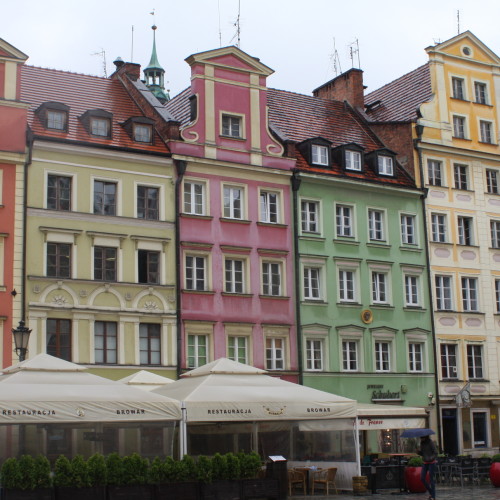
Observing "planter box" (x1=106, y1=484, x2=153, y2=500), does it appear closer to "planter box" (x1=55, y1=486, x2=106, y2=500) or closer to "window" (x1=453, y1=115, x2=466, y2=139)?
"planter box" (x1=55, y1=486, x2=106, y2=500)

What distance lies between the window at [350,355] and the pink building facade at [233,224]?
2.35m

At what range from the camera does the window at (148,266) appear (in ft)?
105

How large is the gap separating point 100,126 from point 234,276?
7121 mm

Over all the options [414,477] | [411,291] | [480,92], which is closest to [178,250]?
[411,291]

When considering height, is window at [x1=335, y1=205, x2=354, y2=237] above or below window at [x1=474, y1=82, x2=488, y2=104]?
below

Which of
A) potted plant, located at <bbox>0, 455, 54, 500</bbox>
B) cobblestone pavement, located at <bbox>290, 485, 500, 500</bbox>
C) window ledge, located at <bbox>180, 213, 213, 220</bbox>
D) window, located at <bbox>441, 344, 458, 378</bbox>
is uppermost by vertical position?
window ledge, located at <bbox>180, 213, 213, 220</bbox>

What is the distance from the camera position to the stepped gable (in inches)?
1476

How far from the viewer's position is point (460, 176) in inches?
1577

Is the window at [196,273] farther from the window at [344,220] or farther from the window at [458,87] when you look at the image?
the window at [458,87]

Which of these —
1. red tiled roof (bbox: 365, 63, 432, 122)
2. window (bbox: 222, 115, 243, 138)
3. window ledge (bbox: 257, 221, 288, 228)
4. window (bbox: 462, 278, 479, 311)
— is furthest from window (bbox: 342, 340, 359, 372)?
red tiled roof (bbox: 365, 63, 432, 122)

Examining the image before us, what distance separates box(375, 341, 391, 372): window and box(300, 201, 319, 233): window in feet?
17.0

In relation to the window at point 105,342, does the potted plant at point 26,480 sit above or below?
below

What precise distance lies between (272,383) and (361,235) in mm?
16088

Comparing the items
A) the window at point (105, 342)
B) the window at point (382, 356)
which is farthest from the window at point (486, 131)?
the window at point (105, 342)
